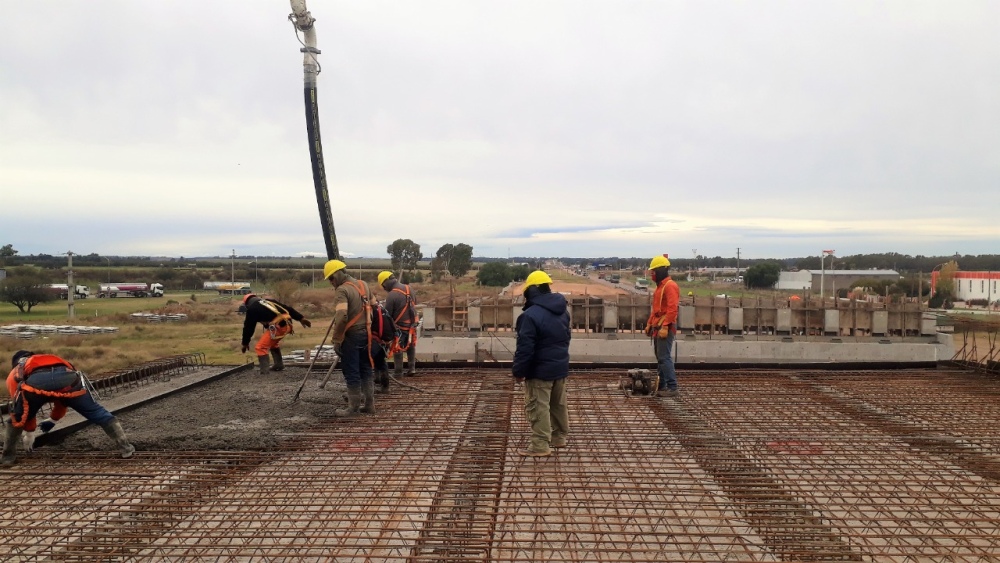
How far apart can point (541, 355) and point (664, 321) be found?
7.69 ft

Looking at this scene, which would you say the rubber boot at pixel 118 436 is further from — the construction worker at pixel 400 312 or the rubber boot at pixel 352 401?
the construction worker at pixel 400 312

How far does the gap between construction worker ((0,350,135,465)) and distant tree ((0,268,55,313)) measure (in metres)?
47.0

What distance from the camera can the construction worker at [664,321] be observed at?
Result: 6434 millimetres

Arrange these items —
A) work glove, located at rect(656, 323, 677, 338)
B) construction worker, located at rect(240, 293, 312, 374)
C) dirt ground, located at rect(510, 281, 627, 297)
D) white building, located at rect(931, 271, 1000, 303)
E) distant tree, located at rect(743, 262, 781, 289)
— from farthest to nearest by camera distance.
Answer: distant tree, located at rect(743, 262, 781, 289), white building, located at rect(931, 271, 1000, 303), dirt ground, located at rect(510, 281, 627, 297), construction worker, located at rect(240, 293, 312, 374), work glove, located at rect(656, 323, 677, 338)

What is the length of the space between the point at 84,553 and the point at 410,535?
1793 mm

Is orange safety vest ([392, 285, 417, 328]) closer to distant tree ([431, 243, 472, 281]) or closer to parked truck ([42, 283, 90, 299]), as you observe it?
parked truck ([42, 283, 90, 299])

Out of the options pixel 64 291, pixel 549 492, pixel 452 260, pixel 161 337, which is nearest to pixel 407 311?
pixel 549 492

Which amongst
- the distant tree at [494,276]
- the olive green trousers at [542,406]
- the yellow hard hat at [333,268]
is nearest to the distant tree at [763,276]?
the distant tree at [494,276]

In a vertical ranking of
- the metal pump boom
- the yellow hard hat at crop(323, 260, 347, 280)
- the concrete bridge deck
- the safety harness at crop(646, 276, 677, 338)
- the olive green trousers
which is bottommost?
the concrete bridge deck

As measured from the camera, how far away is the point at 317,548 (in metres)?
3.21

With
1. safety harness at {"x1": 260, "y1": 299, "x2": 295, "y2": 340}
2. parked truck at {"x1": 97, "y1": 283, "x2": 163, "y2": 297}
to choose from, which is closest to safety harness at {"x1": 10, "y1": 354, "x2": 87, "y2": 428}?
safety harness at {"x1": 260, "y1": 299, "x2": 295, "y2": 340}

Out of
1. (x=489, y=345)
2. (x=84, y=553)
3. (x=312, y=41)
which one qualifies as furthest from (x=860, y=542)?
(x=312, y=41)

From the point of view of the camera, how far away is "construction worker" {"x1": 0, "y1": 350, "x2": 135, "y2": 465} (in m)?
4.47

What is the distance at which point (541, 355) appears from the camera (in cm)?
461
